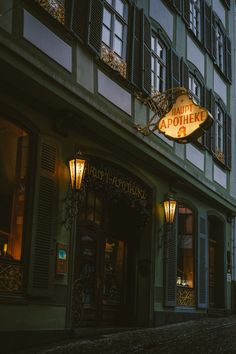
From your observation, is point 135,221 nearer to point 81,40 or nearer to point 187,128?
point 187,128

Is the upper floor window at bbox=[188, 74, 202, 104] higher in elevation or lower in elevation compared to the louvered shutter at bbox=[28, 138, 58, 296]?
higher

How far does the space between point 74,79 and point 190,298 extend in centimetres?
749

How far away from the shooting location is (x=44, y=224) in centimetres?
948

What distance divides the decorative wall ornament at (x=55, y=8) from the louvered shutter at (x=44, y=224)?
2.09 m

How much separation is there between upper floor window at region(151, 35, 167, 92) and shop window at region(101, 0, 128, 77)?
Result: 1.43 m

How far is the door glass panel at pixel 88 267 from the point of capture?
11602 mm

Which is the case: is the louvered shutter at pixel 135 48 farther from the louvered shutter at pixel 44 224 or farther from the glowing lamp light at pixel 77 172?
the louvered shutter at pixel 44 224

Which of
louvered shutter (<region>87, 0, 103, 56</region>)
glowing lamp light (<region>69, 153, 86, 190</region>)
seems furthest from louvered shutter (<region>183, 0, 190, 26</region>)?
glowing lamp light (<region>69, 153, 86, 190</region>)

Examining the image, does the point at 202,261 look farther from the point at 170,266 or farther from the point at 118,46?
the point at 118,46

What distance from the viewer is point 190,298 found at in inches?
590

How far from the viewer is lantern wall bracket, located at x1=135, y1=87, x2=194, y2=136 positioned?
454 inches

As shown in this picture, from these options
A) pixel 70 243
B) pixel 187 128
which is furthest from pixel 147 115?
pixel 70 243

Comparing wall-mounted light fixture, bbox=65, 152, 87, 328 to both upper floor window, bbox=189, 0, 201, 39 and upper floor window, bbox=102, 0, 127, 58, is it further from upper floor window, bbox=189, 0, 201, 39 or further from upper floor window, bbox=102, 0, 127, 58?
upper floor window, bbox=189, 0, 201, 39

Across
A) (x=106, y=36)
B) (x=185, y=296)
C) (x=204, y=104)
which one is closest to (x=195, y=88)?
(x=204, y=104)
